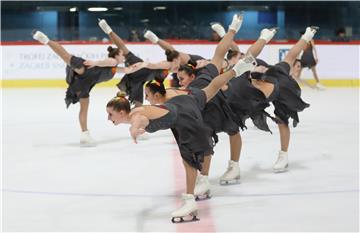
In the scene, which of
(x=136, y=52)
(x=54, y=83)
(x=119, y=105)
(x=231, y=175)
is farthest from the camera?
(x=136, y=52)

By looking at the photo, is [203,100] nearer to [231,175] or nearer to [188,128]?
[188,128]

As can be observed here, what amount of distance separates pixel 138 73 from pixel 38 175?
2.38 metres

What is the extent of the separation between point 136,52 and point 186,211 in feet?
32.4

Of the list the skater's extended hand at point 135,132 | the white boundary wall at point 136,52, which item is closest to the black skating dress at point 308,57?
the white boundary wall at point 136,52

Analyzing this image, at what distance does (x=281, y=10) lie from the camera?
54.5 ft

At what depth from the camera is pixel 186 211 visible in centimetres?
435

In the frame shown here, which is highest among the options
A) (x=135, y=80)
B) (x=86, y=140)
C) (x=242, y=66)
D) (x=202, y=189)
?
(x=242, y=66)

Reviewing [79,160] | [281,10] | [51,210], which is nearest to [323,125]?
[79,160]

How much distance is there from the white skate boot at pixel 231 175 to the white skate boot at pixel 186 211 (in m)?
1.09

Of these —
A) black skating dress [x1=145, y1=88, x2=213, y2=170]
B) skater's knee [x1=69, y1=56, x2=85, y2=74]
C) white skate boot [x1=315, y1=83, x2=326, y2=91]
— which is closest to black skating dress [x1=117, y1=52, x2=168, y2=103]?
skater's knee [x1=69, y1=56, x2=85, y2=74]

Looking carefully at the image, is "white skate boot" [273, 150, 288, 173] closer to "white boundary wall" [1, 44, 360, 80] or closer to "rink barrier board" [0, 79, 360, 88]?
"white boundary wall" [1, 44, 360, 80]

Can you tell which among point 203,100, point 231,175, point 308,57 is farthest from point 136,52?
point 203,100

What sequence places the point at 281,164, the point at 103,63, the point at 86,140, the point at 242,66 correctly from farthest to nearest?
1. the point at 86,140
2. the point at 103,63
3. the point at 281,164
4. the point at 242,66

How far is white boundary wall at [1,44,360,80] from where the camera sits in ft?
45.0
